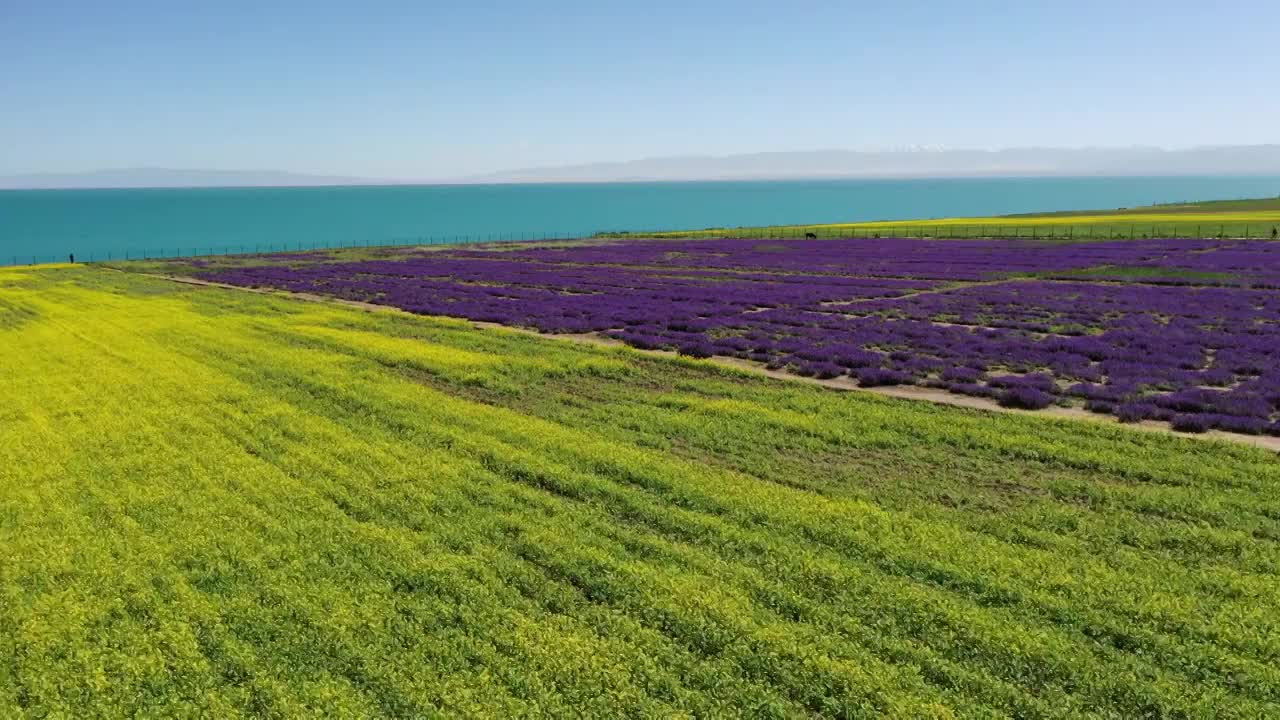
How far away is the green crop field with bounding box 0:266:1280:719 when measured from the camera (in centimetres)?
869

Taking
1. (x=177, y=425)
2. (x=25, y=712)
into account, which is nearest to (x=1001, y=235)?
(x=177, y=425)

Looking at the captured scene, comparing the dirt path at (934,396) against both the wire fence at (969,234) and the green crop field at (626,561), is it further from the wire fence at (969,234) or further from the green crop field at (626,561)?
the wire fence at (969,234)

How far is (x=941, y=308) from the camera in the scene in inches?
1604

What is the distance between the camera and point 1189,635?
30.9 ft

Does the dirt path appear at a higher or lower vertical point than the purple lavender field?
lower

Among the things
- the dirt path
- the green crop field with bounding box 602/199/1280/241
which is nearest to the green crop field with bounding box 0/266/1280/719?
the dirt path

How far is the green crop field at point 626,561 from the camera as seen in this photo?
8688mm

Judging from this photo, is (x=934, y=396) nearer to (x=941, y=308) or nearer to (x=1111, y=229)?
(x=941, y=308)

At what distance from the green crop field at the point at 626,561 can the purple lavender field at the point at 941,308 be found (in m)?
5.09

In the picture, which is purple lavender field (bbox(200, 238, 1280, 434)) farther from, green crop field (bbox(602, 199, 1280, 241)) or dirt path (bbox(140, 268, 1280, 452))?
green crop field (bbox(602, 199, 1280, 241))

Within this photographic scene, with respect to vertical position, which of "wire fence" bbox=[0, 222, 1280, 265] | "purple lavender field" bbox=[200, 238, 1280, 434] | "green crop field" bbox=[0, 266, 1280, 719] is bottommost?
"green crop field" bbox=[0, 266, 1280, 719]

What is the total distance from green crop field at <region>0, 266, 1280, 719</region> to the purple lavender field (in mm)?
5091

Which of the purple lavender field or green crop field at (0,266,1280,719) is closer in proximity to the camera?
green crop field at (0,266,1280,719)

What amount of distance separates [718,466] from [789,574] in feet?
16.6
